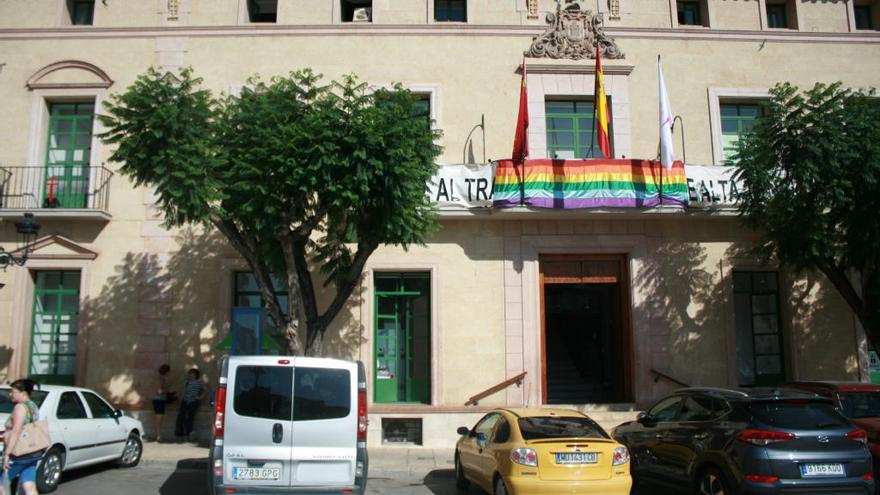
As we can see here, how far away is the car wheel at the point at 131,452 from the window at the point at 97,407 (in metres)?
0.68

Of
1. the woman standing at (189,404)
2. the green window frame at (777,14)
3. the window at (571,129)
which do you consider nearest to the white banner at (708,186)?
the window at (571,129)

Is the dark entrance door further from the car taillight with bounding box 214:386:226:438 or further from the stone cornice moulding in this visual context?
the stone cornice moulding

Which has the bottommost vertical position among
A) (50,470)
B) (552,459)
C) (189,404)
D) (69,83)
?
(50,470)

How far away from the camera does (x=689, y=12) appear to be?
17.1 metres

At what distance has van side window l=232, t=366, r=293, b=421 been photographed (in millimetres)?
7957

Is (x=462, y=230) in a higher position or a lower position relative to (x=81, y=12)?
lower

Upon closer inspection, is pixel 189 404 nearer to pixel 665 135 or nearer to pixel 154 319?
pixel 154 319

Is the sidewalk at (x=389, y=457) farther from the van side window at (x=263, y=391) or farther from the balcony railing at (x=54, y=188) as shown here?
the balcony railing at (x=54, y=188)

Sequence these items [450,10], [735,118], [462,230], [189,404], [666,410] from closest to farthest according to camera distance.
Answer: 1. [666,410]
2. [189,404]
3. [462,230]
4. [735,118]
5. [450,10]

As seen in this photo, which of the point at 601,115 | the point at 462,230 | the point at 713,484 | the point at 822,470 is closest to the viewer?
the point at 822,470

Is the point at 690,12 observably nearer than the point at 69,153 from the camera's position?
No

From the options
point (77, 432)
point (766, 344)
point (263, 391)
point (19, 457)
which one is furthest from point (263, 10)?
point (766, 344)

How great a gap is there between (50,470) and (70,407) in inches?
44.7

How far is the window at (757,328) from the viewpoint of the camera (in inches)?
612
